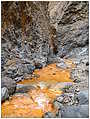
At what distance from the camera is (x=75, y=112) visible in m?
4.98

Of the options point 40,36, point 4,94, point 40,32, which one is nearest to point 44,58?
point 40,36

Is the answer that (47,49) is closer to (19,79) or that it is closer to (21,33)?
(21,33)

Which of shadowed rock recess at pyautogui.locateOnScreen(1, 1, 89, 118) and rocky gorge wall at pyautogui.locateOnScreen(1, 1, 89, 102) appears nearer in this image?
shadowed rock recess at pyautogui.locateOnScreen(1, 1, 89, 118)

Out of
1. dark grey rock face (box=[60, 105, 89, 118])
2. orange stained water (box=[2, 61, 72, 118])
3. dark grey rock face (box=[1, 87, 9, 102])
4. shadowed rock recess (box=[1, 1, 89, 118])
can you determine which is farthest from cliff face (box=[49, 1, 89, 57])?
dark grey rock face (box=[60, 105, 89, 118])

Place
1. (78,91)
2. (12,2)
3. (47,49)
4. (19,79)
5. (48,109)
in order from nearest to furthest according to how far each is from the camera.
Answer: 1. (48,109)
2. (78,91)
3. (19,79)
4. (12,2)
5. (47,49)

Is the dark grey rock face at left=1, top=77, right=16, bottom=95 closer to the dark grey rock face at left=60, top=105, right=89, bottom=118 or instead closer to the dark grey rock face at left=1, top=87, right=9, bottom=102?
the dark grey rock face at left=1, top=87, right=9, bottom=102

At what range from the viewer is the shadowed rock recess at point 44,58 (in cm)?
576

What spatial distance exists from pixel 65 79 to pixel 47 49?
3.09 meters

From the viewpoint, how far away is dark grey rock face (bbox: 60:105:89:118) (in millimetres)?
4892

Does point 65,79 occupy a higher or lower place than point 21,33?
lower

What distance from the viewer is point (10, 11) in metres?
8.18

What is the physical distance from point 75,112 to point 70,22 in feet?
30.2

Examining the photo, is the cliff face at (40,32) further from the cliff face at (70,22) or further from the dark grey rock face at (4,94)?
the dark grey rock face at (4,94)

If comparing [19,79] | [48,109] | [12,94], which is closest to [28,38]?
[19,79]
